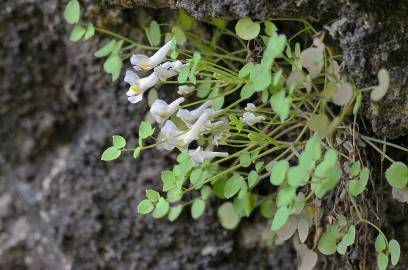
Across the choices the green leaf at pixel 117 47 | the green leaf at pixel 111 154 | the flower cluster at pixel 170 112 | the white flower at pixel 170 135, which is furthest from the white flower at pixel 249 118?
the green leaf at pixel 117 47

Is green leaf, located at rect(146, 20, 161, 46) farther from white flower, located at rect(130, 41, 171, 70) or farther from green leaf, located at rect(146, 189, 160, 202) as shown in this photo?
green leaf, located at rect(146, 189, 160, 202)

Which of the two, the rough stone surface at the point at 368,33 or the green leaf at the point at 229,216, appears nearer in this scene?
the rough stone surface at the point at 368,33

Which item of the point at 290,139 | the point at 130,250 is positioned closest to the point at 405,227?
the point at 290,139

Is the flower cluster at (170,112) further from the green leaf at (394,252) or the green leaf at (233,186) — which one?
the green leaf at (394,252)

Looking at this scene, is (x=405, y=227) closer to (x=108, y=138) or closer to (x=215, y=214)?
(x=215, y=214)

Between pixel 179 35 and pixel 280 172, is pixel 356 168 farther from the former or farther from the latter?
pixel 179 35

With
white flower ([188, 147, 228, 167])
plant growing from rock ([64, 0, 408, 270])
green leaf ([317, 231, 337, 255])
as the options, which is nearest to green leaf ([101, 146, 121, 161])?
plant growing from rock ([64, 0, 408, 270])

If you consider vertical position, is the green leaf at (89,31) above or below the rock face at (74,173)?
above
